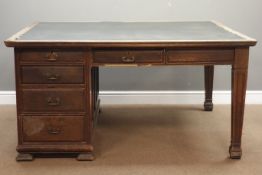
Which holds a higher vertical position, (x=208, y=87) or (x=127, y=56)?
(x=127, y=56)

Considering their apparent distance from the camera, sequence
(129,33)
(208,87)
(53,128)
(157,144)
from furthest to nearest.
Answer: (208,87)
(157,144)
(129,33)
(53,128)

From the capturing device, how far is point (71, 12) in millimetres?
3422

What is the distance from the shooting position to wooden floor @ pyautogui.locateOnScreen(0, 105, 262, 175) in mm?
2416

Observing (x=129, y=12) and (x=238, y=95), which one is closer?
(x=238, y=95)

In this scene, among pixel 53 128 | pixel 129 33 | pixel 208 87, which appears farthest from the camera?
pixel 208 87

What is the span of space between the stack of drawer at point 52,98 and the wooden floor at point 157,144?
5.3 inches

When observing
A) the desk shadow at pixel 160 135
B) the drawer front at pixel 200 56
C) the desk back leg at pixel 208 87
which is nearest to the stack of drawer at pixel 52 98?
the desk shadow at pixel 160 135

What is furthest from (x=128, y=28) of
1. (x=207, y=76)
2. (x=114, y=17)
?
(x=207, y=76)

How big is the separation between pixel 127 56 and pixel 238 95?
0.63 metres

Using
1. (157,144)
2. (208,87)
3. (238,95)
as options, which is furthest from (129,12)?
(238,95)

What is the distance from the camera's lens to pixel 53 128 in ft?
8.15

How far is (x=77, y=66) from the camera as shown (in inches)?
94.7

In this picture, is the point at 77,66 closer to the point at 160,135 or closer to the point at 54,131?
the point at 54,131

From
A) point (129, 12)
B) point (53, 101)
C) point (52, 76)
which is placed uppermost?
point (129, 12)
